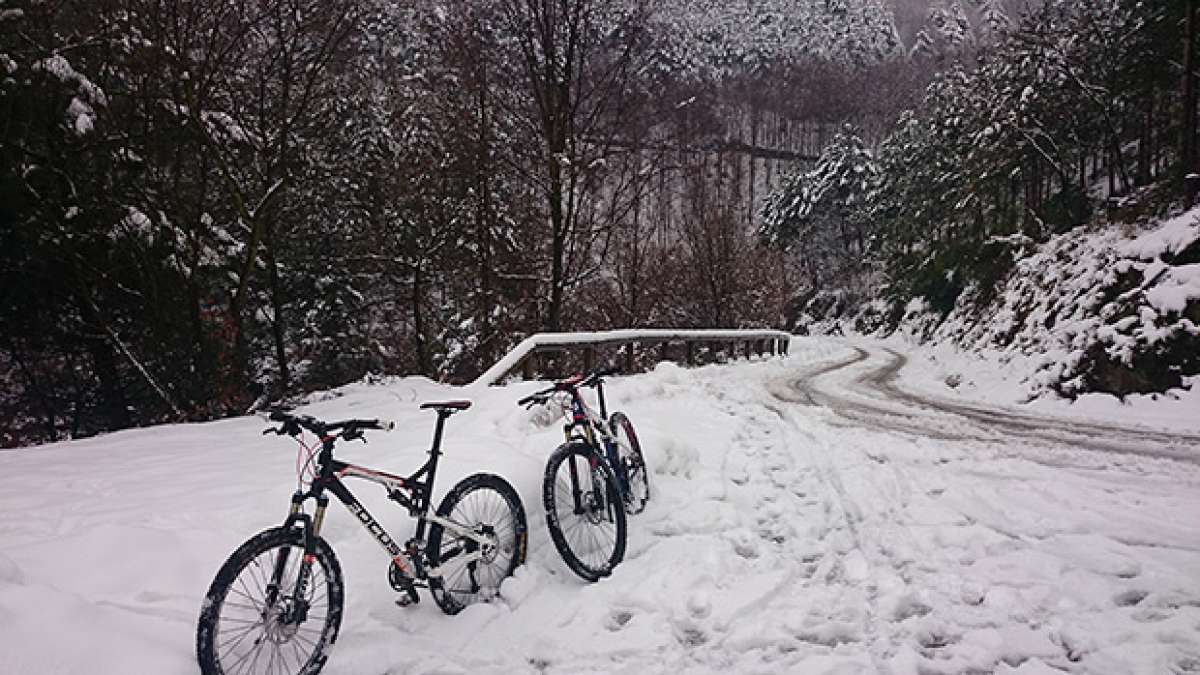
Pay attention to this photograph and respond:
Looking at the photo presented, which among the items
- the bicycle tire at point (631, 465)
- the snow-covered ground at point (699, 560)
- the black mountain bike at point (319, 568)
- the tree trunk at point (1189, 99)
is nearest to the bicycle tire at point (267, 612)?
the black mountain bike at point (319, 568)

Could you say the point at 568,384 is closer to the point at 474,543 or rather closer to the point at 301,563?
the point at 474,543

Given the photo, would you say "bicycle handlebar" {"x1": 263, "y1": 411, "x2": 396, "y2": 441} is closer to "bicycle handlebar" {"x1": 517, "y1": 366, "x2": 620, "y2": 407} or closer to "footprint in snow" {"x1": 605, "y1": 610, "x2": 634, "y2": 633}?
"bicycle handlebar" {"x1": 517, "y1": 366, "x2": 620, "y2": 407}

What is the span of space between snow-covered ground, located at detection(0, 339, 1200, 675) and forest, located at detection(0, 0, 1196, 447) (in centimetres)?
462

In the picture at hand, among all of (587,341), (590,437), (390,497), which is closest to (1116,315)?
(587,341)

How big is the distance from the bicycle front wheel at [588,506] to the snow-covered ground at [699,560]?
16 cm

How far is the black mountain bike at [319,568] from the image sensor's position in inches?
102

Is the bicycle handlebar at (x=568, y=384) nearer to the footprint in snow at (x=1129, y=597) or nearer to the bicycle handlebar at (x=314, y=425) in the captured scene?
the bicycle handlebar at (x=314, y=425)

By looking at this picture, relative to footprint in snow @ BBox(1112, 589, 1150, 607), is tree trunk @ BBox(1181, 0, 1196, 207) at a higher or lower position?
higher

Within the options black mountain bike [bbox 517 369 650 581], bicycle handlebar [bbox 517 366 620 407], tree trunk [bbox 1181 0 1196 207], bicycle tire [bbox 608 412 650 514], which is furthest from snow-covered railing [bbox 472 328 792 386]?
tree trunk [bbox 1181 0 1196 207]

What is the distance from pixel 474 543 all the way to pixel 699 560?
150cm

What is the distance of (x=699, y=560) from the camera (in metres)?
4.02

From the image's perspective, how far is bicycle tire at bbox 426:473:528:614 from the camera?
3.38m

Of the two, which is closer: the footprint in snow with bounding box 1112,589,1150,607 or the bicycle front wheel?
the footprint in snow with bounding box 1112,589,1150,607

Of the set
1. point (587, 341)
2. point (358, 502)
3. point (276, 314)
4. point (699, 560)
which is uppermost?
point (276, 314)
